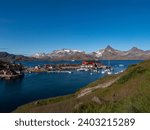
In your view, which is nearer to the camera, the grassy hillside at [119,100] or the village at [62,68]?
the grassy hillside at [119,100]

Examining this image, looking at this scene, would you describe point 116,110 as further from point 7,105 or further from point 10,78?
point 10,78

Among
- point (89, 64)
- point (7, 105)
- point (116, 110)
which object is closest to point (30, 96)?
point (7, 105)

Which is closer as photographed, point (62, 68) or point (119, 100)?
point (119, 100)

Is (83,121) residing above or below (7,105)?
above

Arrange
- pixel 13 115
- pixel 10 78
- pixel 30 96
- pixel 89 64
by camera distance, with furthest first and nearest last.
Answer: pixel 89 64
pixel 10 78
pixel 30 96
pixel 13 115

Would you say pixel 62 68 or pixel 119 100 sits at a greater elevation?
pixel 119 100

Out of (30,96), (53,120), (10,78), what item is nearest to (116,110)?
(53,120)

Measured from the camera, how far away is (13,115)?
3.87m

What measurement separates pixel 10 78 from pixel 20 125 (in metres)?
84.5

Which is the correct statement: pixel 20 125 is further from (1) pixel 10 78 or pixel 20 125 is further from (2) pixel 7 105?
(1) pixel 10 78

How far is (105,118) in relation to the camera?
3.73 meters

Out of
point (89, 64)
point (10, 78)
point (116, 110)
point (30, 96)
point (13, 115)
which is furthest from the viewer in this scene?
point (89, 64)

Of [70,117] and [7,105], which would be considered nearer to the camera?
[70,117]

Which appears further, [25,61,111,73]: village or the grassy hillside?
[25,61,111,73]: village
